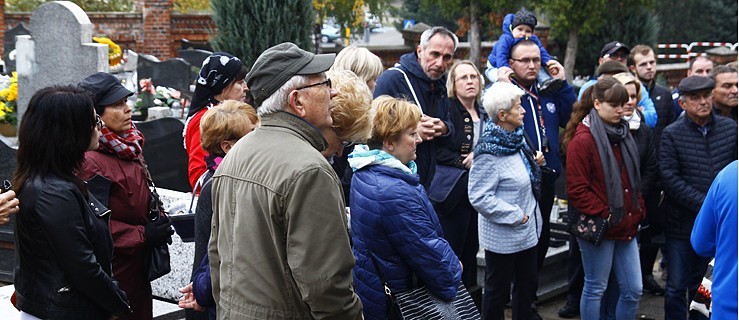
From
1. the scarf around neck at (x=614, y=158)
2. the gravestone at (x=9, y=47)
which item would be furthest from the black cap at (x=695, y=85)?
the gravestone at (x=9, y=47)

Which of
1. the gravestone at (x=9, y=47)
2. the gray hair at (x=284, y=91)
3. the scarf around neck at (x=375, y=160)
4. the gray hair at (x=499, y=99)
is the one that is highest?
the gray hair at (x=284, y=91)

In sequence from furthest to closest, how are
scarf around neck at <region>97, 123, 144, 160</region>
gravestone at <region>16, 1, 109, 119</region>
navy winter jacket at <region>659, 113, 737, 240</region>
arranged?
gravestone at <region>16, 1, 109, 119</region> < navy winter jacket at <region>659, 113, 737, 240</region> < scarf around neck at <region>97, 123, 144, 160</region>

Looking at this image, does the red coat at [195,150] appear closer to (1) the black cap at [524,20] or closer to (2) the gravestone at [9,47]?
(1) the black cap at [524,20]

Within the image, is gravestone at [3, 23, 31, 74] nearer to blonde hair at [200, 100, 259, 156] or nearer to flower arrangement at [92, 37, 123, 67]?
flower arrangement at [92, 37, 123, 67]

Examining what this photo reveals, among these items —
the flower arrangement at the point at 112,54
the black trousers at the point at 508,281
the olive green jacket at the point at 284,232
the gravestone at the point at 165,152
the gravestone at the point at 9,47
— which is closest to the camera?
the olive green jacket at the point at 284,232

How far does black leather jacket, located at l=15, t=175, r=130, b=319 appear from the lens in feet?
12.8

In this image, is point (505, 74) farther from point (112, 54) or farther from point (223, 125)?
point (112, 54)

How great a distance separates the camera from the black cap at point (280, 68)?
3.38 metres

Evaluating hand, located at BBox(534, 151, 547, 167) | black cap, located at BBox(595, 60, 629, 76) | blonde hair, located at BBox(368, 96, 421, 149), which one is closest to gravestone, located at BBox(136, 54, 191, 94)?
black cap, located at BBox(595, 60, 629, 76)

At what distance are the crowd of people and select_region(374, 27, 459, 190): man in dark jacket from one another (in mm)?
13

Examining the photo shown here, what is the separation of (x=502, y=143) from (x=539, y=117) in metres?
0.99

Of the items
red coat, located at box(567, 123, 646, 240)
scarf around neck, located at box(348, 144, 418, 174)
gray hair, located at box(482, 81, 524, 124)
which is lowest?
red coat, located at box(567, 123, 646, 240)

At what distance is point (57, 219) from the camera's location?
388cm

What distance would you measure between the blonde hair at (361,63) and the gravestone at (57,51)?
4.09 meters
